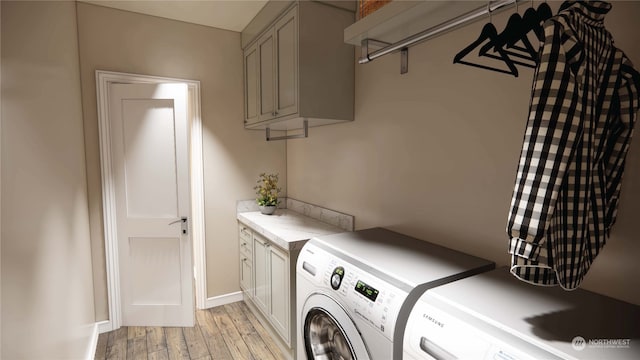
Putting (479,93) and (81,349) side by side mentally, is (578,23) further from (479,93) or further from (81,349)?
(81,349)

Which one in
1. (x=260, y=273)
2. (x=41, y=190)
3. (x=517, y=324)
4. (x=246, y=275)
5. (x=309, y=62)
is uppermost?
(x=309, y=62)

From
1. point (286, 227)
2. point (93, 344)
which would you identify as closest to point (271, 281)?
point (286, 227)

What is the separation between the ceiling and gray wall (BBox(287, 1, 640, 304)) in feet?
3.72

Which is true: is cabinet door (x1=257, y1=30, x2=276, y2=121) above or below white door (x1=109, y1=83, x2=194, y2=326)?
above

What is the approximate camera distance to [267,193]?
2.94 metres

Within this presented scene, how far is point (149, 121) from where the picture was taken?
2568 mm

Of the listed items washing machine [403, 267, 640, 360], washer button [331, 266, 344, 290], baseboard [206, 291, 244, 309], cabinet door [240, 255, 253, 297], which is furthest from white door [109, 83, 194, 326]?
washing machine [403, 267, 640, 360]

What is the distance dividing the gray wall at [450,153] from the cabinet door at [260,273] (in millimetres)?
705

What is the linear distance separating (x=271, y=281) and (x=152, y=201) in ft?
4.01

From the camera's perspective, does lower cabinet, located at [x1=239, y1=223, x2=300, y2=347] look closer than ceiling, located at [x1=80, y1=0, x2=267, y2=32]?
Yes

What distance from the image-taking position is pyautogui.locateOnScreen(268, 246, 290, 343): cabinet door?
6.91 ft

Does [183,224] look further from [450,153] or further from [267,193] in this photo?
[450,153]

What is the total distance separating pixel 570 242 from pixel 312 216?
209 cm

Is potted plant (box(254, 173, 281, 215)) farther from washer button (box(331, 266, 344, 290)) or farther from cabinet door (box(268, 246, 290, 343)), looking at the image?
washer button (box(331, 266, 344, 290))
